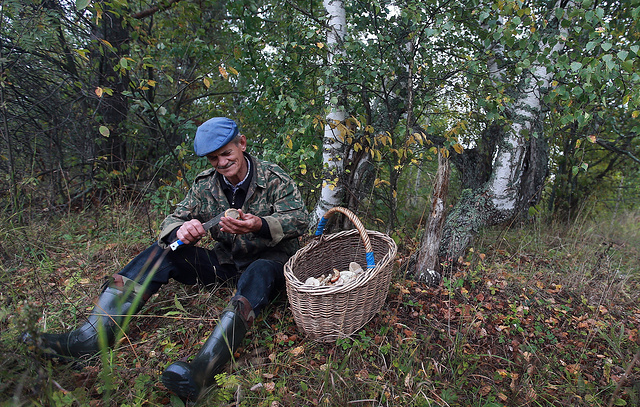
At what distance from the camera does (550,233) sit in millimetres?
4273

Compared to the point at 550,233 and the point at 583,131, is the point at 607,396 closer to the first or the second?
the point at 550,233

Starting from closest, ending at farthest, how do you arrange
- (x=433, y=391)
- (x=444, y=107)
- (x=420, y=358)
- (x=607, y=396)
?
(x=433, y=391) → (x=607, y=396) → (x=420, y=358) → (x=444, y=107)

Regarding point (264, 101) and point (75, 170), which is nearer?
point (264, 101)

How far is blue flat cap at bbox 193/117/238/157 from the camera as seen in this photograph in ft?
6.72

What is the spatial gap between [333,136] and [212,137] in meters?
1.40

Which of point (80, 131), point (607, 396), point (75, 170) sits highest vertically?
point (80, 131)

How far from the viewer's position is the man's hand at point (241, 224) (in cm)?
192

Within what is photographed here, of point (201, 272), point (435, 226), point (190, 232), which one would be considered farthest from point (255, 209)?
point (435, 226)

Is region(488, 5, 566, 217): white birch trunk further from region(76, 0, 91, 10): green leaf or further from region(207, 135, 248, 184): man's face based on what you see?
region(76, 0, 91, 10): green leaf

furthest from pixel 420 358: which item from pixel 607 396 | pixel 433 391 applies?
pixel 607 396

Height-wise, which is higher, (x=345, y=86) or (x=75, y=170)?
(x=345, y=86)

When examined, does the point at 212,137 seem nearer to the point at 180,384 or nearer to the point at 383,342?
the point at 180,384

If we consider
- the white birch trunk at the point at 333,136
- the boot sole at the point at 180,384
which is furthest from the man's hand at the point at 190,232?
the white birch trunk at the point at 333,136

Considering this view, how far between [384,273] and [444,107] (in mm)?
2960
